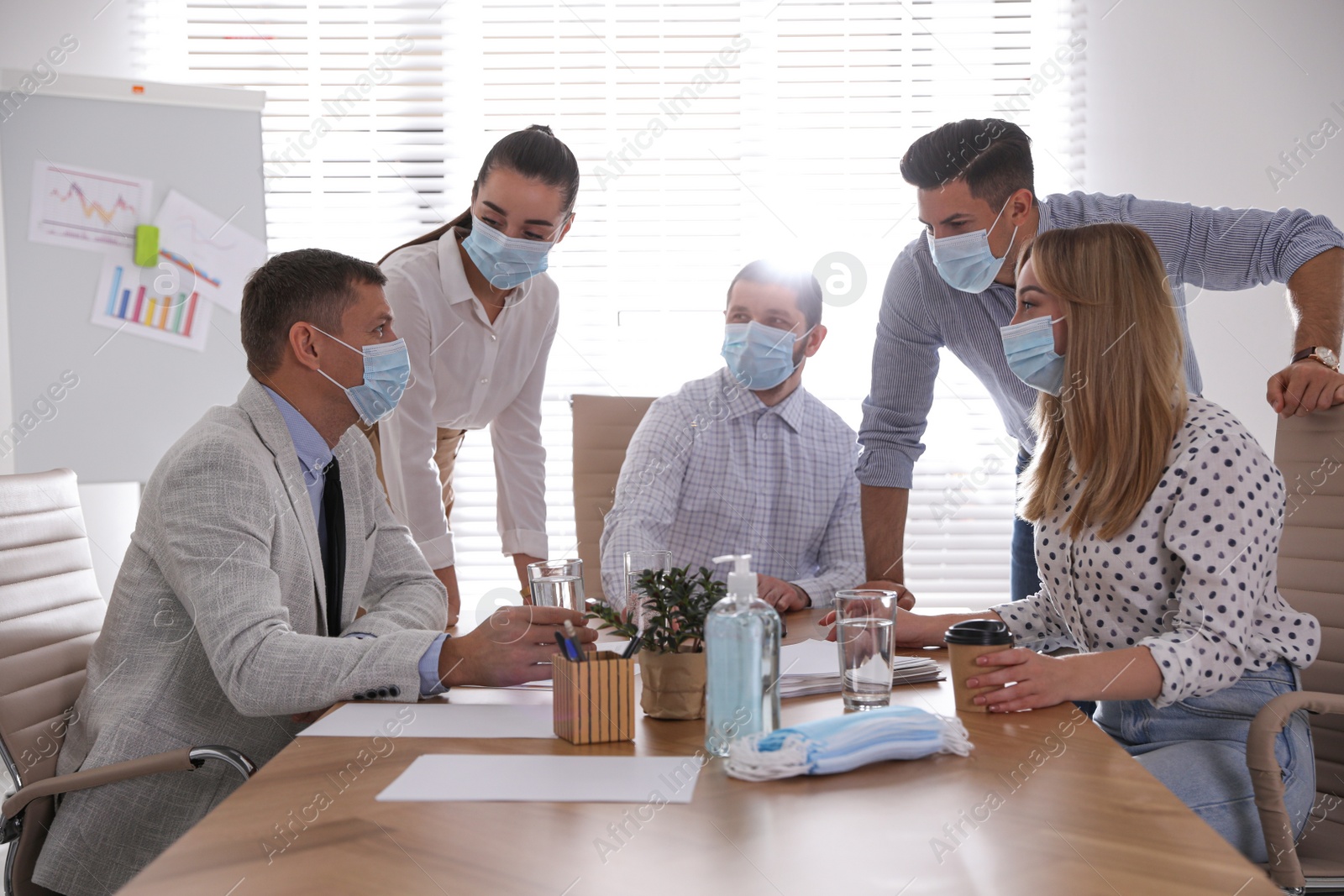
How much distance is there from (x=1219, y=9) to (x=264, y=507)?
3.38 metres

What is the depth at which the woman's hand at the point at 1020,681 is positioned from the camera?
1124mm

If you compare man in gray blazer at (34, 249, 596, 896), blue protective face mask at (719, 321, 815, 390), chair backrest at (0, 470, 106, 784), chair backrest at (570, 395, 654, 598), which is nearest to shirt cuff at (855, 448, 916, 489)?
blue protective face mask at (719, 321, 815, 390)

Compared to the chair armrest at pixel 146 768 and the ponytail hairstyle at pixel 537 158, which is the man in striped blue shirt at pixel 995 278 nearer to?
the ponytail hairstyle at pixel 537 158

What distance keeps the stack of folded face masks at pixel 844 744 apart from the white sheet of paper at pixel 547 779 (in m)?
0.06

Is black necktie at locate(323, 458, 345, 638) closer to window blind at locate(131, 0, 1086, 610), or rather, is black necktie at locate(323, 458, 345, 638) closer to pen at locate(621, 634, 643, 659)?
pen at locate(621, 634, 643, 659)

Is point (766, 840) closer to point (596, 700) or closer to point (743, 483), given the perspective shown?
point (596, 700)

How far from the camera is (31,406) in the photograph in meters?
3.00

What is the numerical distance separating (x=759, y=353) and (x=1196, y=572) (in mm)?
1115

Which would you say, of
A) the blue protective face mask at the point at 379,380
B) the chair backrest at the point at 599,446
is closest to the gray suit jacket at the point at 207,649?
the blue protective face mask at the point at 379,380

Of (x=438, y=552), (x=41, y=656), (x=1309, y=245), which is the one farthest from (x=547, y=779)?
(x=1309, y=245)

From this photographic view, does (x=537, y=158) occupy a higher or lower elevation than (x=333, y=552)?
higher

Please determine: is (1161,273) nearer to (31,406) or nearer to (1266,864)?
(1266,864)

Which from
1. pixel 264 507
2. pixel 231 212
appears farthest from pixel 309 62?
pixel 264 507

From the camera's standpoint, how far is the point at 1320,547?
5.55 ft
